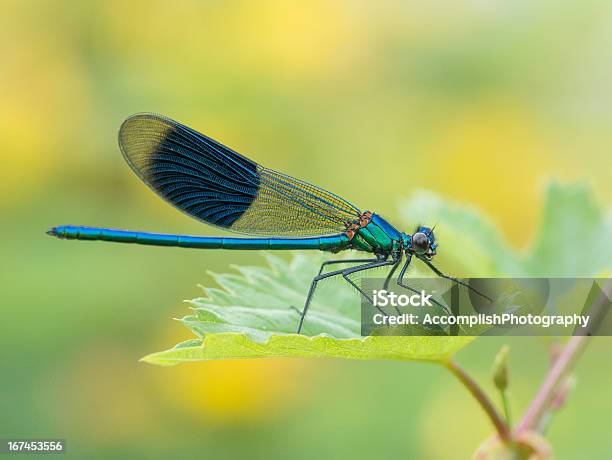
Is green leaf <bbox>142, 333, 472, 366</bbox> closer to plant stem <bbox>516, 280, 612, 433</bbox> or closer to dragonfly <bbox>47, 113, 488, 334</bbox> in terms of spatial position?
plant stem <bbox>516, 280, 612, 433</bbox>

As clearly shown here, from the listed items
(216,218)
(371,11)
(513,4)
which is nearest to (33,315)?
(216,218)

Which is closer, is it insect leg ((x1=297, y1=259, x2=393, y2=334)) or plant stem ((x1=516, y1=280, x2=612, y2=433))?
plant stem ((x1=516, y1=280, x2=612, y2=433))

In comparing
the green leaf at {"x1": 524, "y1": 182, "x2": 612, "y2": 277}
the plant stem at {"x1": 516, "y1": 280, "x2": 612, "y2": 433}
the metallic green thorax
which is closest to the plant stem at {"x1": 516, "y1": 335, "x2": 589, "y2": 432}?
the plant stem at {"x1": 516, "y1": 280, "x2": 612, "y2": 433}

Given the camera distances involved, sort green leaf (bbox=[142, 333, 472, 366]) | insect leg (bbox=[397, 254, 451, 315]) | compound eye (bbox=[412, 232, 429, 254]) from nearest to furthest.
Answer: green leaf (bbox=[142, 333, 472, 366]), insect leg (bbox=[397, 254, 451, 315]), compound eye (bbox=[412, 232, 429, 254])

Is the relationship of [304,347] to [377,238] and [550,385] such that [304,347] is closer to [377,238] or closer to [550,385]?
[550,385]

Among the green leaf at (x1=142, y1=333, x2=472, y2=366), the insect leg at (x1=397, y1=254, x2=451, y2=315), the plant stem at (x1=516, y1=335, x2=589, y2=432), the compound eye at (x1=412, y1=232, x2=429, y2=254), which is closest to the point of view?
the green leaf at (x1=142, y1=333, x2=472, y2=366)

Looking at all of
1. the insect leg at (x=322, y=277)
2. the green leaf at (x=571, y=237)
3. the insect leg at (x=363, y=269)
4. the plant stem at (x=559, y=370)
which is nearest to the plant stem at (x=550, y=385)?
the plant stem at (x=559, y=370)

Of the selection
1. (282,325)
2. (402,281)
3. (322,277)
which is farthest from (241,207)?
(282,325)
